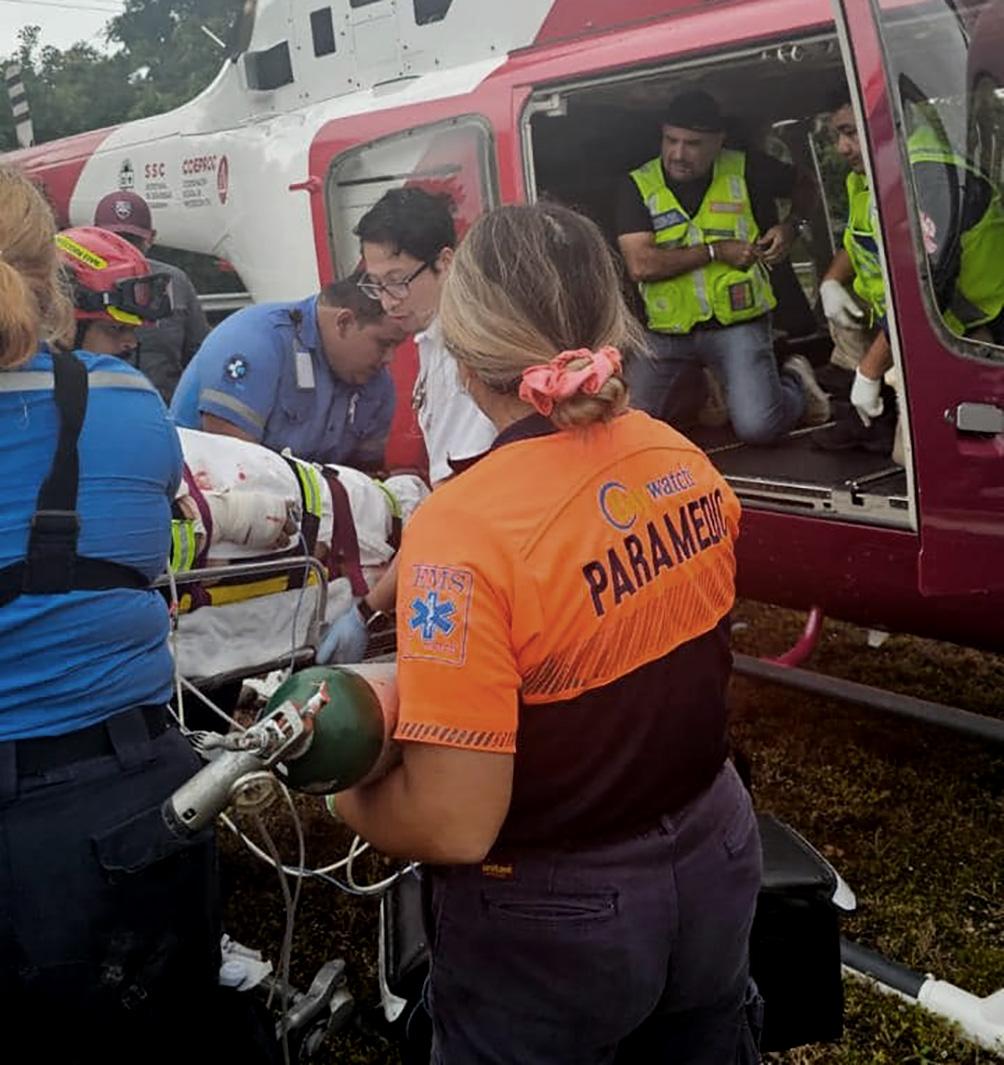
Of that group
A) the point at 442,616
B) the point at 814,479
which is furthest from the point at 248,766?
the point at 814,479

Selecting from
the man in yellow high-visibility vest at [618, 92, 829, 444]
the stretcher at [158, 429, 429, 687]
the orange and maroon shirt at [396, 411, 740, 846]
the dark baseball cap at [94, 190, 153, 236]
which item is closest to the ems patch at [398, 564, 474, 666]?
the orange and maroon shirt at [396, 411, 740, 846]

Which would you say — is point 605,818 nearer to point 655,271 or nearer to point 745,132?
point 655,271

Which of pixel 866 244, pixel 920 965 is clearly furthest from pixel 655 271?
pixel 920 965

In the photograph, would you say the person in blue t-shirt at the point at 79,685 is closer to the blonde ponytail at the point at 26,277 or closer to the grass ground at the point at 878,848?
the blonde ponytail at the point at 26,277

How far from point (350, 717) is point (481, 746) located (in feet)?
0.54

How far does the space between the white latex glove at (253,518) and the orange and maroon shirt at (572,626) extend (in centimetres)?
117

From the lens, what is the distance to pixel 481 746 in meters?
1.30

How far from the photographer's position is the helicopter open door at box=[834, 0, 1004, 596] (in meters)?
2.85

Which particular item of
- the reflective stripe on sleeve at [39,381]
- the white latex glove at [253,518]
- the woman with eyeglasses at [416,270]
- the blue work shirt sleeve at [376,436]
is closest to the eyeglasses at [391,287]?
the woman with eyeglasses at [416,270]

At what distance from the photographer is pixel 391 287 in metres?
3.28

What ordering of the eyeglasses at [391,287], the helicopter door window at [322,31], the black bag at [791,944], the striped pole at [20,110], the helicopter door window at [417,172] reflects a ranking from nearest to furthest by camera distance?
the black bag at [791,944]
the eyeglasses at [391,287]
the helicopter door window at [417,172]
the helicopter door window at [322,31]
the striped pole at [20,110]

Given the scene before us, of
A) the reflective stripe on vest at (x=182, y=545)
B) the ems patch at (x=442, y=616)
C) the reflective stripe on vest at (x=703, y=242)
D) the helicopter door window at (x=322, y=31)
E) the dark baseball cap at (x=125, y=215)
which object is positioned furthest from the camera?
the dark baseball cap at (x=125, y=215)

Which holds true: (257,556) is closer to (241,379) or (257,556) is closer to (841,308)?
(241,379)

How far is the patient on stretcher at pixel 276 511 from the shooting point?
8.01ft
